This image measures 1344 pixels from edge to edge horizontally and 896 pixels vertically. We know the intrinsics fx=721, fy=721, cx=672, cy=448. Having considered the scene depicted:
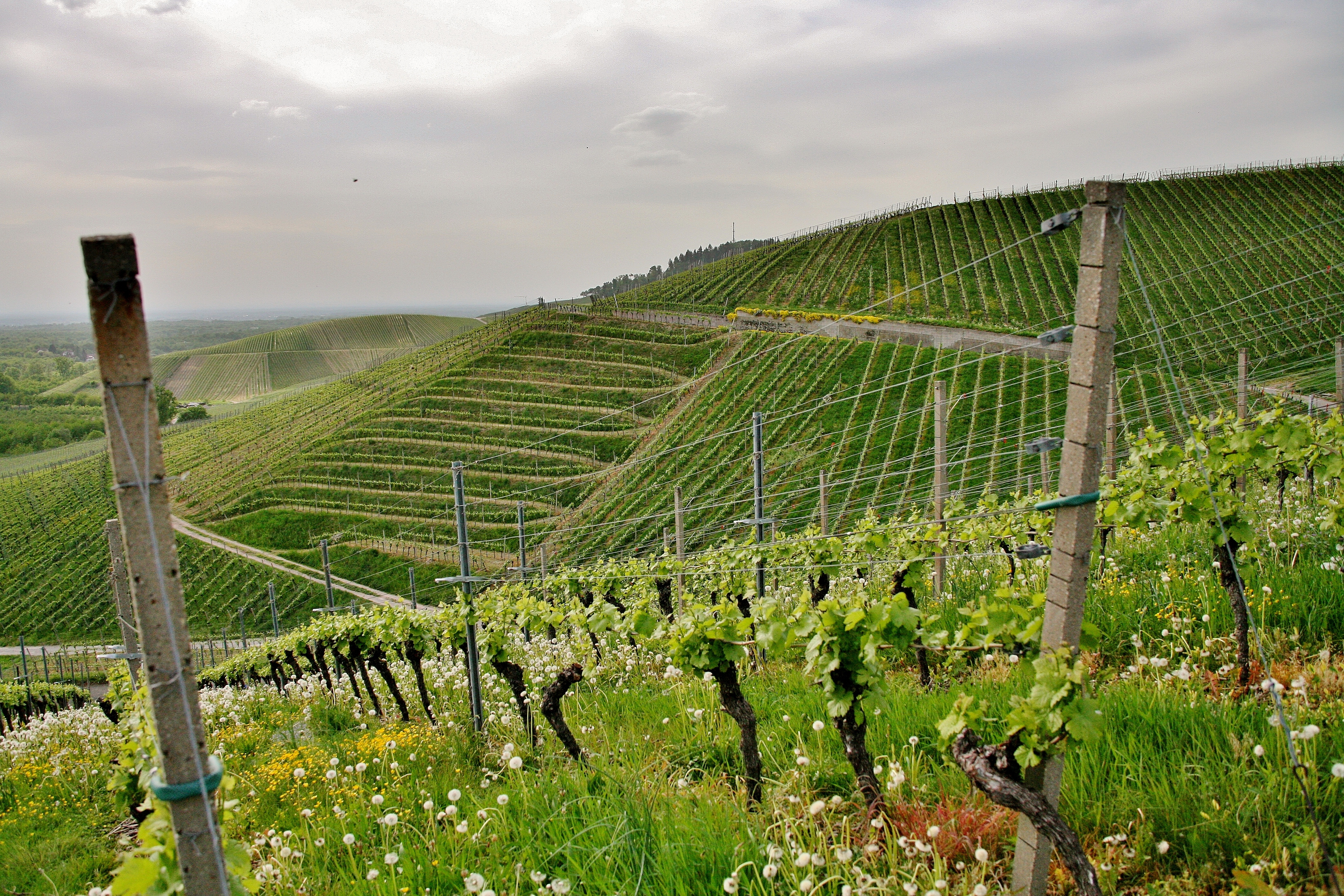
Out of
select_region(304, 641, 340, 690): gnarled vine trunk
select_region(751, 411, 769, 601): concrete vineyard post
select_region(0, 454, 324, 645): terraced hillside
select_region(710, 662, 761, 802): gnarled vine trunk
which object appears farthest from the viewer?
select_region(0, 454, 324, 645): terraced hillside

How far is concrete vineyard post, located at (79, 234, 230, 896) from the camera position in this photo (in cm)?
177

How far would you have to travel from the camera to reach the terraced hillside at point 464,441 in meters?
34.2

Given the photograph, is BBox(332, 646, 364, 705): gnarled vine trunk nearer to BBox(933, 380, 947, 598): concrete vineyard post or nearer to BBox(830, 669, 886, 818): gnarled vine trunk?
BBox(933, 380, 947, 598): concrete vineyard post

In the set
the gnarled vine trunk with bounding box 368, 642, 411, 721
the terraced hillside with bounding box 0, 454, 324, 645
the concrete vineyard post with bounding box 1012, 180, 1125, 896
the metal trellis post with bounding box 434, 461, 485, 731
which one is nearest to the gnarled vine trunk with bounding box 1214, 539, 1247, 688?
the concrete vineyard post with bounding box 1012, 180, 1125, 896

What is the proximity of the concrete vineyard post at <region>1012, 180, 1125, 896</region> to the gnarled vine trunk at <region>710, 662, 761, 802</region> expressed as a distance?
1.32 meters

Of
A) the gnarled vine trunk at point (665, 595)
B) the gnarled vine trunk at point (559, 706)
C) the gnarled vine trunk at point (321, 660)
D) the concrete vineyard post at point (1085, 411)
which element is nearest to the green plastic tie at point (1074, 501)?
the concrete vineyard post at point (1085, 411)

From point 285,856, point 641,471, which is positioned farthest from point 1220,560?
point 641,471

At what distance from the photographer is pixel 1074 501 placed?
2.30 meters

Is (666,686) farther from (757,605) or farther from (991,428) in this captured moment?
(991,428)

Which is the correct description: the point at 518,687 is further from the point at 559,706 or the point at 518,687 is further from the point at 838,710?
the point at 838,710

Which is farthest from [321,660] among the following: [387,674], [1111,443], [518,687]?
[1111,443]

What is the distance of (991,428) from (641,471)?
14.3 metres

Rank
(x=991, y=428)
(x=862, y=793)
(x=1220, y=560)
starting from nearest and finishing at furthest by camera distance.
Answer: (x=862, y=793) → (x=1220, y=560) → (x=991, y=428)

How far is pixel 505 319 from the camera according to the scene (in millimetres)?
53625
